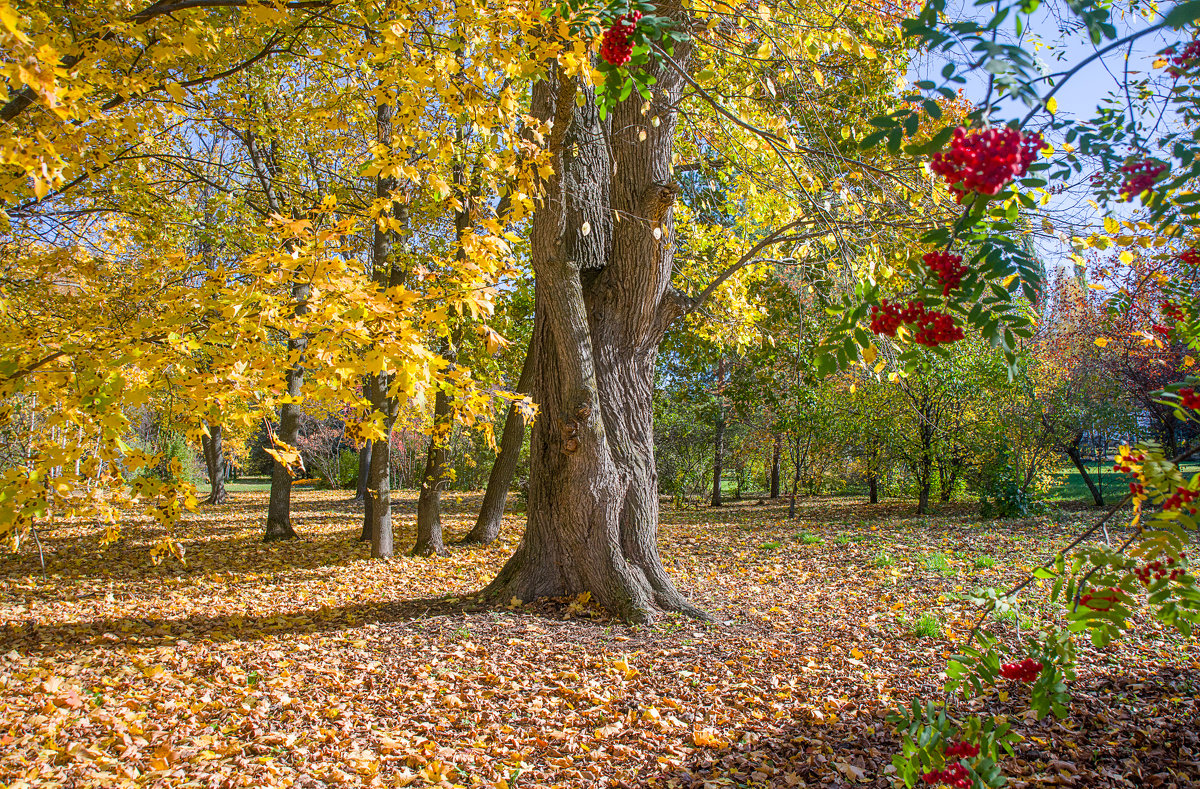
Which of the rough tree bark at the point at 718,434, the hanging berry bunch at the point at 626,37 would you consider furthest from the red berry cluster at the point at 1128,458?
the rough tree bark at the point at 718,434

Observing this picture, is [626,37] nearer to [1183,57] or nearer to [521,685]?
[1183,57]

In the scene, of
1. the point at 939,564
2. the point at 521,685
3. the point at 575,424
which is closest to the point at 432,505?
the point at 575,424

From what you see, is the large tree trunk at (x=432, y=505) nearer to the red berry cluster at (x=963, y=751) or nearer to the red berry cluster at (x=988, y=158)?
the red berry cluster at (x=963, y=751)

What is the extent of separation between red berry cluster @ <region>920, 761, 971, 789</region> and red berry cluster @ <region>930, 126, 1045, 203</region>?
128 cm

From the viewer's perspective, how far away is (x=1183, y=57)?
2.03m

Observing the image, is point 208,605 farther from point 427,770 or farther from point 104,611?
point 427,770

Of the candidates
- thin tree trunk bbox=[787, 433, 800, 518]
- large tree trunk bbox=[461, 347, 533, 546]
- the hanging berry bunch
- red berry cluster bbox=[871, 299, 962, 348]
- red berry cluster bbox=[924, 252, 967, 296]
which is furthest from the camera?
thin tree trunk bbox=[787, 433, 800, 518]

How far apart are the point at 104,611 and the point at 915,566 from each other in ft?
25.1

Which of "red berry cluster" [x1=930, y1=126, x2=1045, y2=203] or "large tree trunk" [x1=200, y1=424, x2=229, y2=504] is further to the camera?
"large tree trunk" [x1=200, y1=424, x2=229, y2=504]

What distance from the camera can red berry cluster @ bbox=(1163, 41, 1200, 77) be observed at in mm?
1960

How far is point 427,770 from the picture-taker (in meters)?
2.95

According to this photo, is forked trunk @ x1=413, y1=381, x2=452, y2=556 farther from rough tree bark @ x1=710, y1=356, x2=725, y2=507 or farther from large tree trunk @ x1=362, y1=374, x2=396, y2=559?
rough tree bark @ x1=710, y1=356, x2=725, y2=507

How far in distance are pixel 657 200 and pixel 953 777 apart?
4067 millimetres

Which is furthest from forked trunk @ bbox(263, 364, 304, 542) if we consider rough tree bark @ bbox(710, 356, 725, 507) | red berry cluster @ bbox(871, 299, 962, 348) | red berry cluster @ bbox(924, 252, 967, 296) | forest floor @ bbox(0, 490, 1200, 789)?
red berry cluster @ bbox(924, 252, 967, 296)
